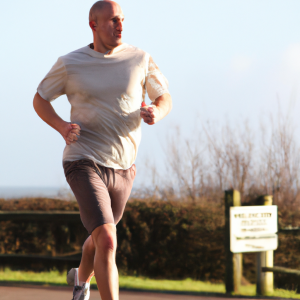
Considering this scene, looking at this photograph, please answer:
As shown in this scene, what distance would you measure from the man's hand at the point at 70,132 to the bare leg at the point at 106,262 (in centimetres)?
59

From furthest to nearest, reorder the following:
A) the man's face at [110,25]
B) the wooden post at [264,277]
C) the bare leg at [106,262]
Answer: the wooden post at [264,277] < the man's face at [110,25] < the bare leg at [106,262]

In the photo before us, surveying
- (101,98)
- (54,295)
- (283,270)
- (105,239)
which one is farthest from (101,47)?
(283,270)

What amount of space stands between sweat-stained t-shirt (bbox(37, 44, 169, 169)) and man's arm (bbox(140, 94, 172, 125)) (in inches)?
5.3

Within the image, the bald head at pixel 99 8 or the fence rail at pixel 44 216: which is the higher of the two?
the bald head at pixel 99 8

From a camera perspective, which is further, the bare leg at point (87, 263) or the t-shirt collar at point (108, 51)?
the bare leg at point (87, 263)

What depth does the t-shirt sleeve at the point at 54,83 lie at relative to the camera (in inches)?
121

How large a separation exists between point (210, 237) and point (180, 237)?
43 cm

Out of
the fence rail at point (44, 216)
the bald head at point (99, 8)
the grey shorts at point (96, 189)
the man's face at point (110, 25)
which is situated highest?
the bald head at point (99, 8)

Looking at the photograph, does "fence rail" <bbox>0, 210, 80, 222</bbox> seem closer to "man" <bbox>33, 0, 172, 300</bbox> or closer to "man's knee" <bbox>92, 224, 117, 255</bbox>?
"man" <bbox>33, 0, 172, 300</bbox>

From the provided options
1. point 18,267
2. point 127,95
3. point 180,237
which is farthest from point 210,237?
point 127,95

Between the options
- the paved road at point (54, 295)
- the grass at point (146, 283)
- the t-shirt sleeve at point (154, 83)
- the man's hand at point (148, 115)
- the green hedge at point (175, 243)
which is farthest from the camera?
the green hedge at point (175, 243)

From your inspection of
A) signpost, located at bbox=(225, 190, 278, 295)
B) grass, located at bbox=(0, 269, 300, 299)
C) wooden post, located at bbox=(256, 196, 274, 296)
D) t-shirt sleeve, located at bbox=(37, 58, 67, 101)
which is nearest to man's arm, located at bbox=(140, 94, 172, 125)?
t-shirt sleeve, located at bbox=(37, 58, 67, 101)

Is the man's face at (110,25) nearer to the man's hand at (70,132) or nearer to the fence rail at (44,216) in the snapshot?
the man's hand at (70,132)

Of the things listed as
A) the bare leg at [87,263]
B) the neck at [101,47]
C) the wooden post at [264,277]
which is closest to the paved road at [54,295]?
the wooden post at [264,277]
